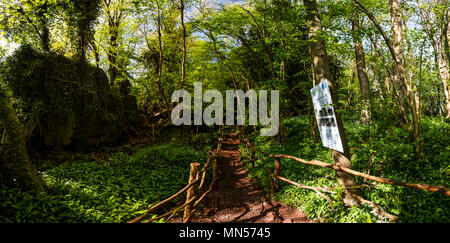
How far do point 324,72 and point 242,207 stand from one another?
352 centimetres

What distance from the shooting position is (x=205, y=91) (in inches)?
596

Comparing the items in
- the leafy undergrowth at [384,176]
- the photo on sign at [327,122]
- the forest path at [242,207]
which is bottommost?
the forest path at [242,207]

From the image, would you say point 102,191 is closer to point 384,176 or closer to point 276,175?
point 276,175

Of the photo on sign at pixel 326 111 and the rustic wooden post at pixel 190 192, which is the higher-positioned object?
the photo on sign at pixel 326 111

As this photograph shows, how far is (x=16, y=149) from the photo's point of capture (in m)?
4.25

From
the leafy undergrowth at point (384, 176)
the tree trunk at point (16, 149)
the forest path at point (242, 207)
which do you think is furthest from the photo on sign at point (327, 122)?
the tree trunk at point (16, 149)

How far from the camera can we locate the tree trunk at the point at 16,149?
4191 millimetres

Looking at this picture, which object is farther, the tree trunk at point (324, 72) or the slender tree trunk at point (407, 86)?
the slender tree trunk at point (407, 86)

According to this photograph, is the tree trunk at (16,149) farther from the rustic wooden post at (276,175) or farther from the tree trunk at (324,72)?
the tree trunk at (324,72)

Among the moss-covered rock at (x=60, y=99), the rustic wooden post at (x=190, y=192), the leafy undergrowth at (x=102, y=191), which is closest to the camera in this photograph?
the rustic wooden post at (x=190, y=192)

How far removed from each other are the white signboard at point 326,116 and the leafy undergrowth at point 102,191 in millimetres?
3543

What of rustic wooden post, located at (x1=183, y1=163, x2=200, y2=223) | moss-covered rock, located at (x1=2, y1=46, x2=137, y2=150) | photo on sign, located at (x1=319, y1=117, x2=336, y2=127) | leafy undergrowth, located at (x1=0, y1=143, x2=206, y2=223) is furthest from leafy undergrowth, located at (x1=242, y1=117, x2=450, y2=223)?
moss-covered rock, located at (x1=2, y1=46, x2=137, y2=150)
